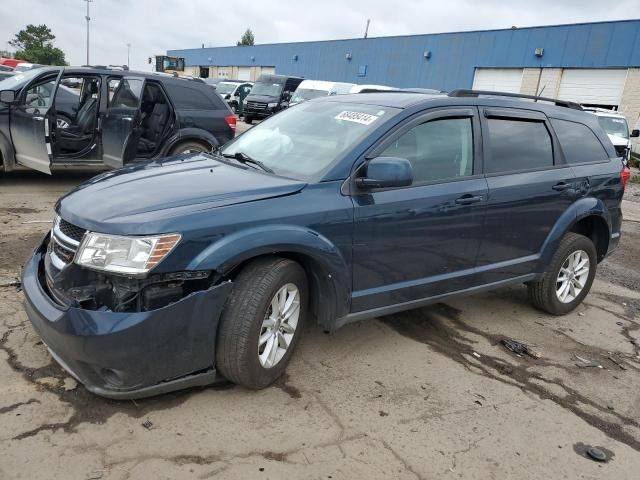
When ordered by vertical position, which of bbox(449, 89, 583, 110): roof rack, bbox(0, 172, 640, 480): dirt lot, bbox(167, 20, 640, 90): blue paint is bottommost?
bbox(0, 172, 640, 480): dirt lot

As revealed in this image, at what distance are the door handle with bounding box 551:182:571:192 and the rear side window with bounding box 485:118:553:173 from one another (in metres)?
→ 0.18

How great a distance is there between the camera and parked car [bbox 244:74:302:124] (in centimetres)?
2456

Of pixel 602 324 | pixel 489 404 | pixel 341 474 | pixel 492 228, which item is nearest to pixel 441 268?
pixel 492 228

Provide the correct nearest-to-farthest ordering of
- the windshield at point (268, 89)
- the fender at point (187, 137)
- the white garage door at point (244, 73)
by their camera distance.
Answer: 1. the fender at point (187, 137)
2. the windshield at point (268, 89)
3. the white garage door at point (244, 73)

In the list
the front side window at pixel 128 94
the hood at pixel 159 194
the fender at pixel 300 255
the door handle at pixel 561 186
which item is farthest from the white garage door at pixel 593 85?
the hood at pixel 159 194

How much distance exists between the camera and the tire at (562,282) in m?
4.69

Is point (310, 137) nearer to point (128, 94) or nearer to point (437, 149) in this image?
point (437, 149)

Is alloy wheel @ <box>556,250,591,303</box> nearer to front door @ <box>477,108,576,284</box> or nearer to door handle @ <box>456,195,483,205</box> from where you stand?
front door @ <box>477,108,576,284</box>

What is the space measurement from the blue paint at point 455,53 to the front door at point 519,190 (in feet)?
75.1

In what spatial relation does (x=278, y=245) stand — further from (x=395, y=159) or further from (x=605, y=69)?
(x=605, y=69)

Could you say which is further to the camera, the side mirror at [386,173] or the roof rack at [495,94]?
the roof rack at [495,94]

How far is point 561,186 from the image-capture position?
448 cm

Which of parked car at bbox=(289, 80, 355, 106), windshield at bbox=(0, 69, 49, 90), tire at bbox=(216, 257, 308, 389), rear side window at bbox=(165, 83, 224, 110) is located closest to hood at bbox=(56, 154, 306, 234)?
tire at bbox=(216, 257, 308, 389)

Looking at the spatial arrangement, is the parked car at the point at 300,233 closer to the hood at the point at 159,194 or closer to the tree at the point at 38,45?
the hood at the point at 159,194
